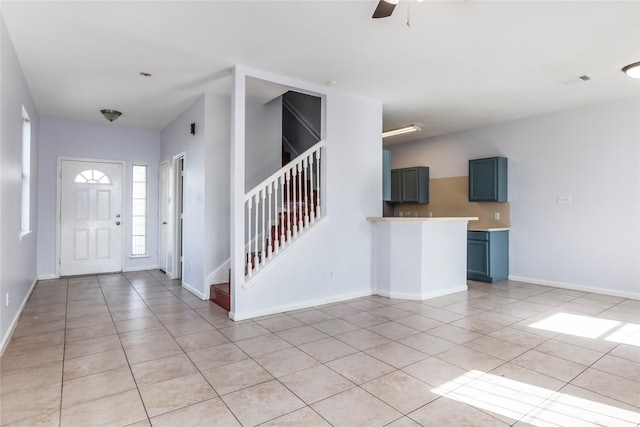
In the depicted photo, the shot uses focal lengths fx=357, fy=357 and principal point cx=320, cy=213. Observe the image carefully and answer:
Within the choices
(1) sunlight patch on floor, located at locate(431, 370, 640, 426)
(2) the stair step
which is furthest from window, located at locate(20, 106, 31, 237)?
(1) sunlight patch on floor, located at locate(431, 370, 640, 426)

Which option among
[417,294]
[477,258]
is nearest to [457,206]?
[477,258]

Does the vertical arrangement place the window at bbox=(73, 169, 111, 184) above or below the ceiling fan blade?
below

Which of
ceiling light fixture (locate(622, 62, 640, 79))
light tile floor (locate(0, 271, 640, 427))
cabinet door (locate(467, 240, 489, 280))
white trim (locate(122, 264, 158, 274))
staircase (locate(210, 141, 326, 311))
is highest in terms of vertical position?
ceiling light fixture (locate(622, 62, 640, 79))

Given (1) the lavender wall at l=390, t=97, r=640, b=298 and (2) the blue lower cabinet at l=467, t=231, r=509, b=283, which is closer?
(1) the lavender wall at l=390, t=97, r=640, b=298

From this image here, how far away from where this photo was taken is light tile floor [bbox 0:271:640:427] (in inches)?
82.7

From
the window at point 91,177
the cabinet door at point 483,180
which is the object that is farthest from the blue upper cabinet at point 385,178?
the window at point 91,177

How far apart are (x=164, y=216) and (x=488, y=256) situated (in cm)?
588

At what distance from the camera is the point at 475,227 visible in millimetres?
6512

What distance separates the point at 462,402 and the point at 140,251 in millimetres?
6545

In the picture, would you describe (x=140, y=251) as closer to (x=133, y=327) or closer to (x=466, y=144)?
(x=133, y=327)

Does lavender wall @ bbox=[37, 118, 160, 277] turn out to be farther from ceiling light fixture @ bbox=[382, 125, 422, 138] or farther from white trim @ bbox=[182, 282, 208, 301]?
ceiling light fixture @ bbox=[382, 125, 422, 138]

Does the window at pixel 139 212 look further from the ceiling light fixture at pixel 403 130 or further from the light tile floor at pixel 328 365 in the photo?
the ceiling light fixture at pixel 403 130

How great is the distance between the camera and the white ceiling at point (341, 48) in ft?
9.15

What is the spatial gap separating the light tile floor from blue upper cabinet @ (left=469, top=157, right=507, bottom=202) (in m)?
2.18
